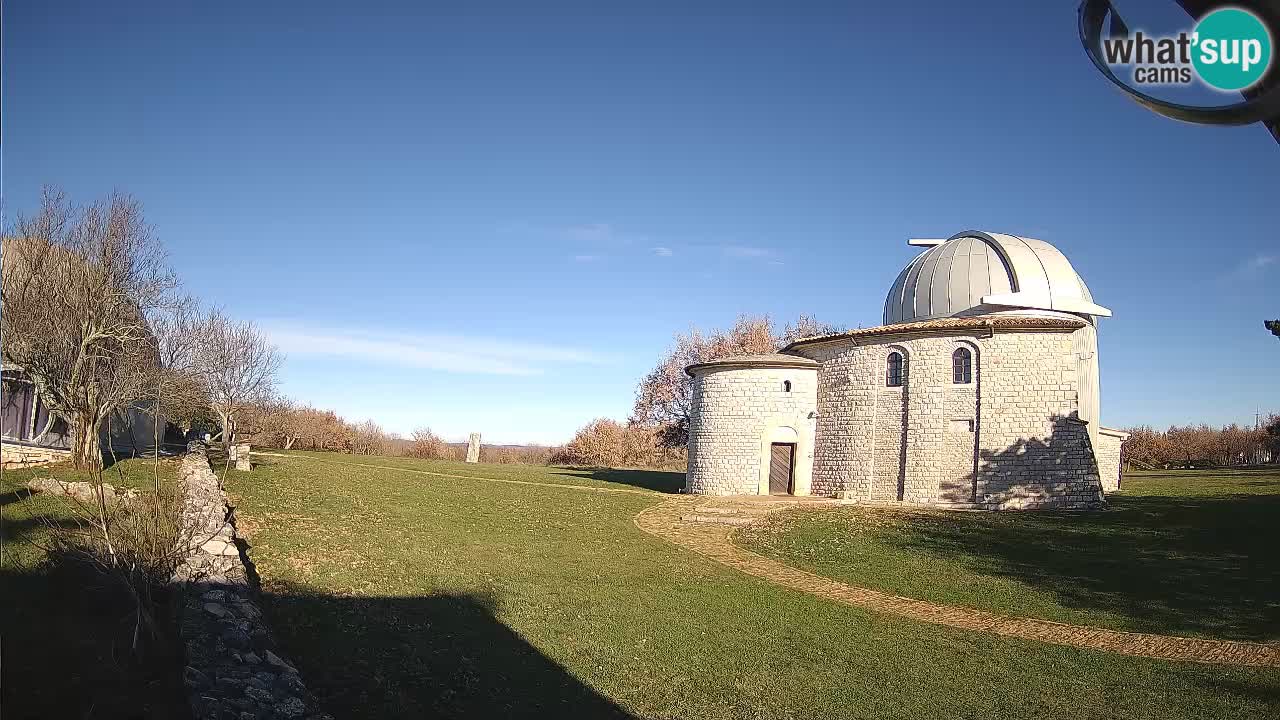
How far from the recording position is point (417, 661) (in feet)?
24.2

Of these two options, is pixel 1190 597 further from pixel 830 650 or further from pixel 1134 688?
pixel 830 650

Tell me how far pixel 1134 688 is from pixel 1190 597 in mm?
5147

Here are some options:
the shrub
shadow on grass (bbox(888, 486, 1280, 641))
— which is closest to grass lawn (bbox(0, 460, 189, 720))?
shadow on grass (bbox(888, 486, 1280, 641))

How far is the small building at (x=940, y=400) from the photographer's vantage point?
22453 millimetres

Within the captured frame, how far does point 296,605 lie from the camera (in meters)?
8.86

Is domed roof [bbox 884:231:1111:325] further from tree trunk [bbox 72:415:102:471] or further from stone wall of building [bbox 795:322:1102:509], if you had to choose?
tree trunk [bbox 72:415:102:471]

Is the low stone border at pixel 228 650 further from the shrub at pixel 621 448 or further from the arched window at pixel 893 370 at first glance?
the shrub at pixel 621 448

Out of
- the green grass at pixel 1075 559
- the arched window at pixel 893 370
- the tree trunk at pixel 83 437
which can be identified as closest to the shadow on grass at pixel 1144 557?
the green grass at pixel 1075 559

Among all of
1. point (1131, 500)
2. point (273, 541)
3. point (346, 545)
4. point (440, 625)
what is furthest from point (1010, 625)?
point (1131, 500)

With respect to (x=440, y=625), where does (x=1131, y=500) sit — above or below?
above

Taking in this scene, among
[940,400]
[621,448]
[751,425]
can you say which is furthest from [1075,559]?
[621,448]

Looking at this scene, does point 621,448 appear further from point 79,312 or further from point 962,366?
point 79,312

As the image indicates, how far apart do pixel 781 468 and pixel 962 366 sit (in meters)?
6.81

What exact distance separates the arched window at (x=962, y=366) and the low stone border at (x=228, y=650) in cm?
2090
